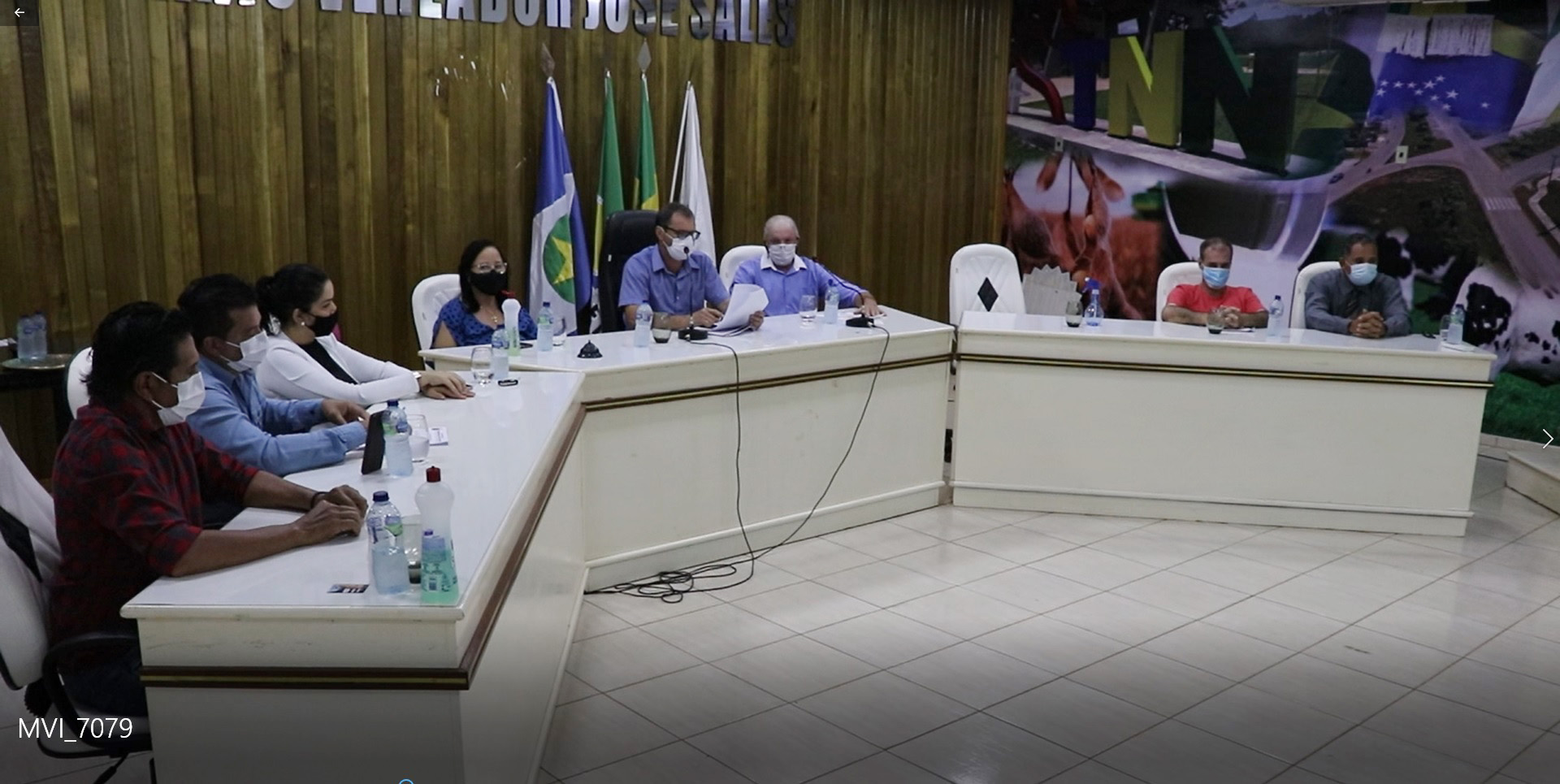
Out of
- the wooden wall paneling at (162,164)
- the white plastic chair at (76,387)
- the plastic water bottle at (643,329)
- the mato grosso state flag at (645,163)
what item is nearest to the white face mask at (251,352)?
the white plastic chair at (76,387)

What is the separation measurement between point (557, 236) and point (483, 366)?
6.87ft

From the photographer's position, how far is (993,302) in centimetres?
625

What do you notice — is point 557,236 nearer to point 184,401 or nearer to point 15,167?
point 15,167

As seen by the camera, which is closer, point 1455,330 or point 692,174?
point 1455,330

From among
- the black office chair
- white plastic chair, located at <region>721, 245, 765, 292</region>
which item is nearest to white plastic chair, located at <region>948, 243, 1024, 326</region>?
white plastic chair, located at <region>721, 245, 765, 292</region>

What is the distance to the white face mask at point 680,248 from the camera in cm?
539

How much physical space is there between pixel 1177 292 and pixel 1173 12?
250 cm

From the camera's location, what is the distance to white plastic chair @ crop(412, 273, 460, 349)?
4914 mm

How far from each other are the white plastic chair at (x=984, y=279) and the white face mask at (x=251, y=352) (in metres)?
3.54

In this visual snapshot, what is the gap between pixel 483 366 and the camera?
418 cm

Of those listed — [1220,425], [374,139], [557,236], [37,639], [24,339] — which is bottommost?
[1220,425]

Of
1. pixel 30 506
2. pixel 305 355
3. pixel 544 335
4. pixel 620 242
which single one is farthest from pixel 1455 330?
pixel 30 506

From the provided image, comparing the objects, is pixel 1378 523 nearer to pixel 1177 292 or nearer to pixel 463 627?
pixel 1177 292

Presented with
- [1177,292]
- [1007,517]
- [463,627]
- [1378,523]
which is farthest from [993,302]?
[463,627]
